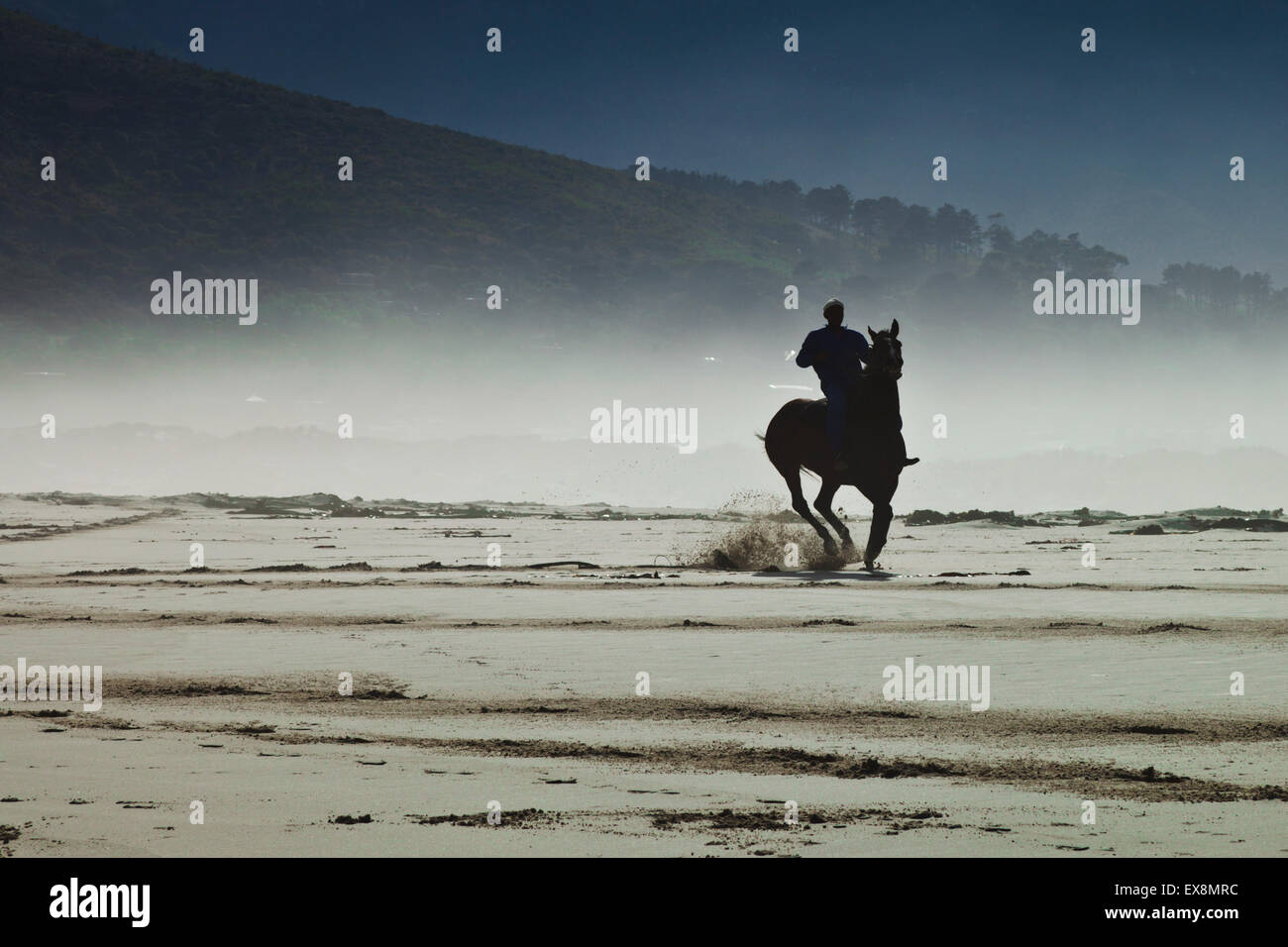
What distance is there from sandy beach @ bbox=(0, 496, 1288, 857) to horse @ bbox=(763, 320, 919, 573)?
107cm

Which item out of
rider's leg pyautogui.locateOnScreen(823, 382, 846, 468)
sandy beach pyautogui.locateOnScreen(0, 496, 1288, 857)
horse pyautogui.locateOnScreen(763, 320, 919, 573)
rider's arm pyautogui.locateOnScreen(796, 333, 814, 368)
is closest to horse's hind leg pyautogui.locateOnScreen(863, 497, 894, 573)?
horse pyautogui.locateOnScreen(763, 320, 919, 573)

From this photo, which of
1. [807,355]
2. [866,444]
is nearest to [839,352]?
[807,355]

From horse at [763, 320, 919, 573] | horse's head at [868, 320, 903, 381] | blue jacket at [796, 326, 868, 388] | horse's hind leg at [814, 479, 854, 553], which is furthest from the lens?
horse's hind leg at [814, 479, 854, 553]

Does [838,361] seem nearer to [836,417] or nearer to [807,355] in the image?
[807,355]

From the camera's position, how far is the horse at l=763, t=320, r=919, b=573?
16.4 metres

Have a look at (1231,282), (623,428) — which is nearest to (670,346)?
(623,428)

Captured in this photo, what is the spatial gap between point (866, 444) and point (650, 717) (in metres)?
9.53

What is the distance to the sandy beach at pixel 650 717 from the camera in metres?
5.07

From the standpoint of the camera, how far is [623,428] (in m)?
69.0

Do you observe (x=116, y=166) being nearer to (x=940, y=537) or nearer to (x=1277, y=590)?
(x=940, y=537)

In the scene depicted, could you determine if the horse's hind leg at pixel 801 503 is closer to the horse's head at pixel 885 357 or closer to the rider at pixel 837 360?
the rider at pixel 837 360

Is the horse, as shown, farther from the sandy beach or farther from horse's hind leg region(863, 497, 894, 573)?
the sandy beach

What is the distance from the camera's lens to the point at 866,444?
16688 mm
